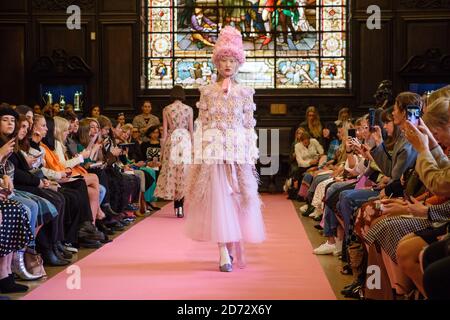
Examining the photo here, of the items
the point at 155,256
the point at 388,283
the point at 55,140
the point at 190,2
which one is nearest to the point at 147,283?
the point at 155,256

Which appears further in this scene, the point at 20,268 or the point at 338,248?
the point at 338,248

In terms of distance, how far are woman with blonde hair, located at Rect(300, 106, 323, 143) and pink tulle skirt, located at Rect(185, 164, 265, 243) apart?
23.6 feet

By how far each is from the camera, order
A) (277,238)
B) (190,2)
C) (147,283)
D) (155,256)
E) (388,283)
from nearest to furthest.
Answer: (388,283), (147,283), (155,256), (277,238), (190,2)

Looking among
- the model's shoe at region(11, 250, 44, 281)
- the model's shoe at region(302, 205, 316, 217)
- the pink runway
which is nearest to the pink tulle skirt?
the pink runway

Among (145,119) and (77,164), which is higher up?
(145,119)

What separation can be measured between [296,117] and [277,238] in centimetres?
685

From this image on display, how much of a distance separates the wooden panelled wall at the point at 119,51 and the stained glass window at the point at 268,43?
0.53m

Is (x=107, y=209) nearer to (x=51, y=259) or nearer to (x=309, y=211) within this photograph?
(x=51, y=259)

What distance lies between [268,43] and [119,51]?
276 centimetres

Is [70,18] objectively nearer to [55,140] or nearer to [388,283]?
[55,140]

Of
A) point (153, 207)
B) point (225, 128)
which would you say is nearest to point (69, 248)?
point (225, 128)

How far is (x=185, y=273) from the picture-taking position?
21.4 ft

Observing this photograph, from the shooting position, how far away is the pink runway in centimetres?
562

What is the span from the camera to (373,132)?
693 centimetres
